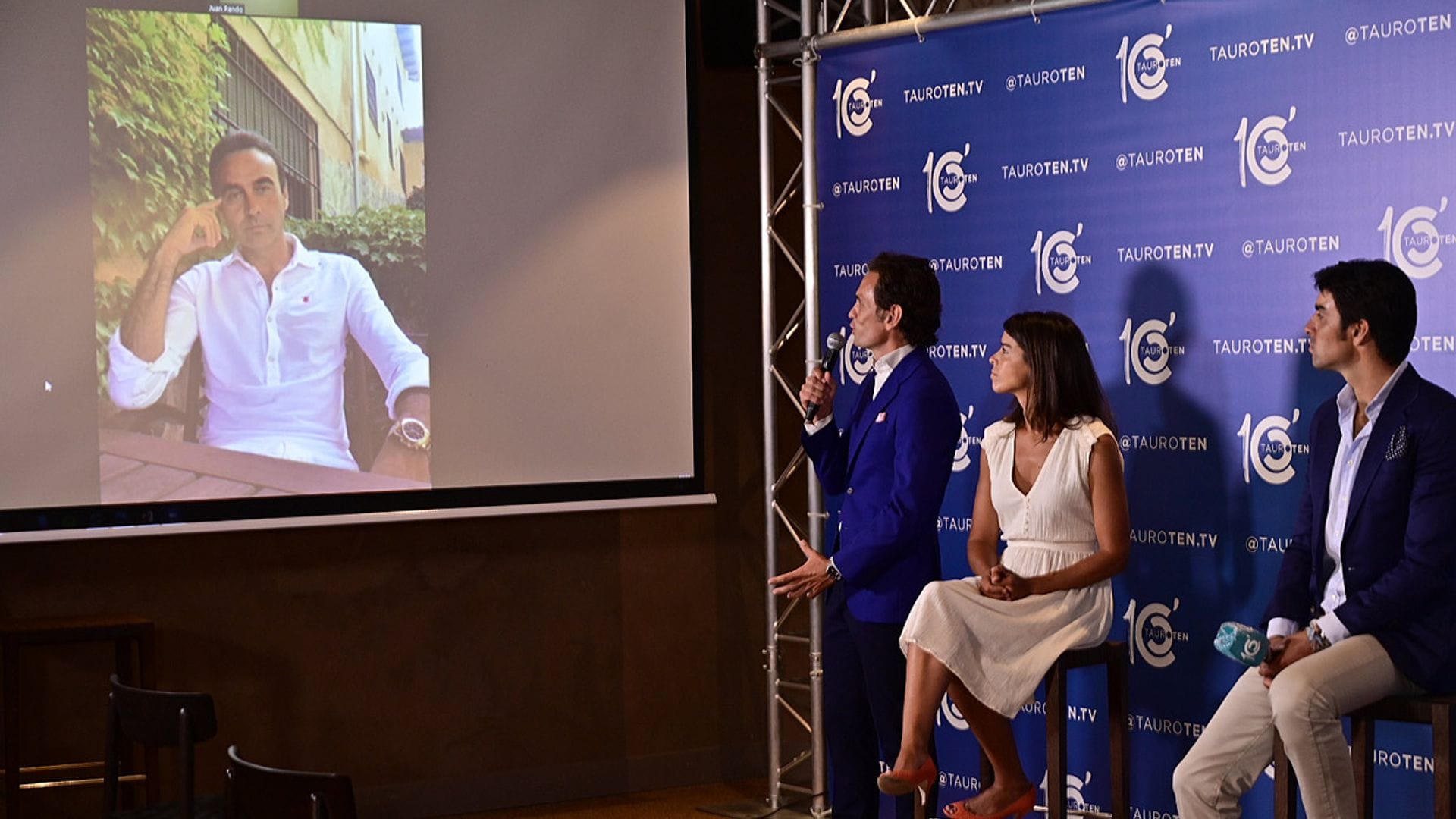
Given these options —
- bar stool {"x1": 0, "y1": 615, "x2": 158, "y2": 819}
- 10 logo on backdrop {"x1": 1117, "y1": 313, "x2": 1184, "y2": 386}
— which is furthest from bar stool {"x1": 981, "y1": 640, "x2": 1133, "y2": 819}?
bar stool {"x1": 0, "y1": 615, "x2": 158, "y2": 819}

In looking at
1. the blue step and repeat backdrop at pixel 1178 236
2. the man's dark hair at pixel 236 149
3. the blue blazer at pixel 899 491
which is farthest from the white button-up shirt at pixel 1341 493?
the man's dark hair at pixel 236 149

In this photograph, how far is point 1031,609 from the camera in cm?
416

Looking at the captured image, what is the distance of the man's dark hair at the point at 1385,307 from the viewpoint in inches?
143

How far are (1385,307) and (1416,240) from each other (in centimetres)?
44

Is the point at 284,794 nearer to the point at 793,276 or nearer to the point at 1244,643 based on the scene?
the point at 1244,643

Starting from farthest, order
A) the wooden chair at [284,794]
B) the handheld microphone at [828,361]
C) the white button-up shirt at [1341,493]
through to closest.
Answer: the handheld microphone at [828,361], the white button-up shirt at [1341,493], the wooden chair at [284,794]

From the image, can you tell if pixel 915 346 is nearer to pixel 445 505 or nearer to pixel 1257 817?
pixel 1257 817

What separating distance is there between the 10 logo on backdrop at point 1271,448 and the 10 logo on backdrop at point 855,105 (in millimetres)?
1735

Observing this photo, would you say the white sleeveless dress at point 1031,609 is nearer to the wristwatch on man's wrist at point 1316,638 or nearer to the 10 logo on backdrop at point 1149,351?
the 10 logo on backdrop at point 1149,351

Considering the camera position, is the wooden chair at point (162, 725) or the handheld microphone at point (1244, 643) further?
the handheld microphone at point (1244, 643)

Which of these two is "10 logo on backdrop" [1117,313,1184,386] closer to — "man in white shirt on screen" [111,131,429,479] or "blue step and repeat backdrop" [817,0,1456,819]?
"blue step and repeat backdrop" [817,0,1456,819]

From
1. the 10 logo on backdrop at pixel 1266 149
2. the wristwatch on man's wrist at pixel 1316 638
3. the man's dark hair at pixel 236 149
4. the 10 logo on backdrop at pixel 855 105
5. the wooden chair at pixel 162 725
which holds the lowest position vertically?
the wooden chair at pixel 162 725

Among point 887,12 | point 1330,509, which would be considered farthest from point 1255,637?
point 887,12

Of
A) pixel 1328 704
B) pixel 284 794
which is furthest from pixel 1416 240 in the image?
pixel 284 794
